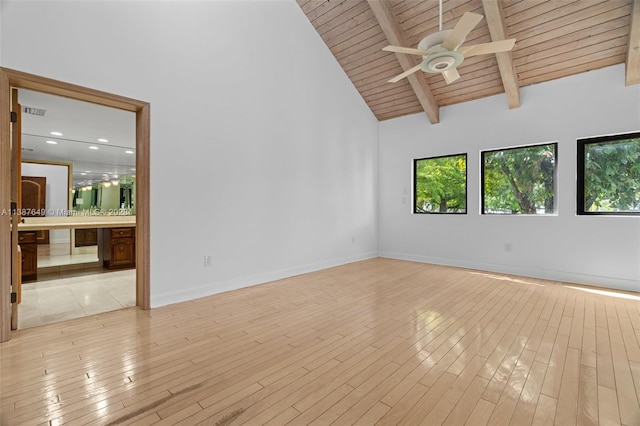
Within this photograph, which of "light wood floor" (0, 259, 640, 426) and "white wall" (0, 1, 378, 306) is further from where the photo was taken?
"white wall" (0, 1, 378, 306)

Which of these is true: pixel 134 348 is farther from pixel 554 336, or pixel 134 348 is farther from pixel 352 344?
pixel 554 336

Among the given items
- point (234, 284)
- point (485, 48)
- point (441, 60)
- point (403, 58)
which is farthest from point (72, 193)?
point (485, 48)

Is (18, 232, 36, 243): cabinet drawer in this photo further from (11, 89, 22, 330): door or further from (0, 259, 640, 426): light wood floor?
(0, 259, 640, 426): light wood floor

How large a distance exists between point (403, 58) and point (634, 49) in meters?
2.87

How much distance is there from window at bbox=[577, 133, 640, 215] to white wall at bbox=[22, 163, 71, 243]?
911 cm

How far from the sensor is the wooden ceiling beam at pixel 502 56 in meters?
3.72

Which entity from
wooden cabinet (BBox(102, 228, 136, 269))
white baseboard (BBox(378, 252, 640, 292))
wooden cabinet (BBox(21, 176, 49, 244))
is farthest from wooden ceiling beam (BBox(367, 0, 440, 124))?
wooden cabinet (BBox(21, 176, 49, 244))

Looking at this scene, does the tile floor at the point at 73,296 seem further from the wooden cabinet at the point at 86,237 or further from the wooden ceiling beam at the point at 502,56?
the wooden ceiling beam at the point at 502,56

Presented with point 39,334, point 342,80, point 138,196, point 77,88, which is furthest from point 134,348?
point 342,80

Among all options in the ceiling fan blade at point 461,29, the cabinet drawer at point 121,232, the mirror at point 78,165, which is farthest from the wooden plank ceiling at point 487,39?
the cabinet drawer at point 121,232

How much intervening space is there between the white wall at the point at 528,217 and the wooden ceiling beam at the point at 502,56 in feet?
0.93

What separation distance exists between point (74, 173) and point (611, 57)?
962cm

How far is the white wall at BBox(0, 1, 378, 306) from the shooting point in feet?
9.46

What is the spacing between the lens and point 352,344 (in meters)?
2.47
